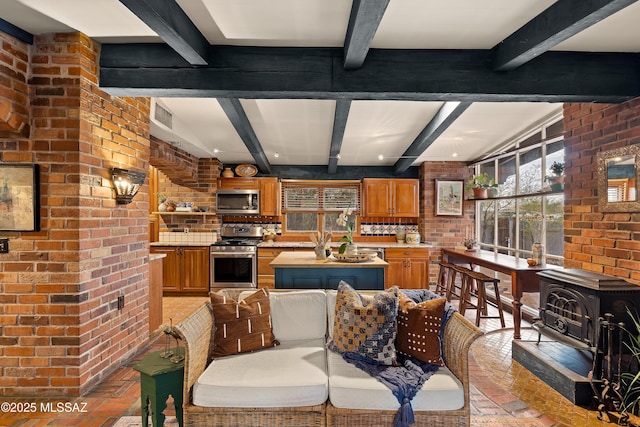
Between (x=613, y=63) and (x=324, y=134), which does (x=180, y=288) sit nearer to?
(x=324, y=134)

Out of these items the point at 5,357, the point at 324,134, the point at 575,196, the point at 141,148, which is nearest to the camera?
the point at 5,357

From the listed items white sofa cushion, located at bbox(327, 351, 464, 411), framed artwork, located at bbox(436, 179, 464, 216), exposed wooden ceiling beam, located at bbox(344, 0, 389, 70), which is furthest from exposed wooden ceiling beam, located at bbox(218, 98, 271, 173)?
framed artwork, located at bbox(436, 179, 464, 216)

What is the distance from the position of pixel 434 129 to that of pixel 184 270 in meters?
4.50

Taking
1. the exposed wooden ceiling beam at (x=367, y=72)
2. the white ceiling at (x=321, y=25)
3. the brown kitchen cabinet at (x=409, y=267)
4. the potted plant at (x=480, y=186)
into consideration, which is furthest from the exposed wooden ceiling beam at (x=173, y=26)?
the brown kitchen cabinet at (x=409, y=267)

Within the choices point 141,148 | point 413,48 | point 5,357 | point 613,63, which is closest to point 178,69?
point 141,148

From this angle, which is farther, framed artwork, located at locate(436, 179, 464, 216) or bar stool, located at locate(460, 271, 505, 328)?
framed artwork, located at locate(436, 179, 464, 216)

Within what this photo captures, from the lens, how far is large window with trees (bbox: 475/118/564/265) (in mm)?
3959

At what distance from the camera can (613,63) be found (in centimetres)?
244

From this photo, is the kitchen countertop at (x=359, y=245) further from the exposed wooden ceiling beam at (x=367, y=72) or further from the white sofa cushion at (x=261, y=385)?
the white sofa cushion at (x=261, y=385)

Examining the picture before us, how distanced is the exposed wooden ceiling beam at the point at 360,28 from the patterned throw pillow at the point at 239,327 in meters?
1.86

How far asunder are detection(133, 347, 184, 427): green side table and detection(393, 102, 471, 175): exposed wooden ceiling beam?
11.0 feet

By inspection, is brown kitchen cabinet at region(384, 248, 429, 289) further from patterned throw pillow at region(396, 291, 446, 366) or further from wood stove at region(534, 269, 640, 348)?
patterned throw pillow at region(396, 291, 446, 366)

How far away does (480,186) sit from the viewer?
4824mm

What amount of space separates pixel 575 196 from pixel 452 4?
2.14 m
